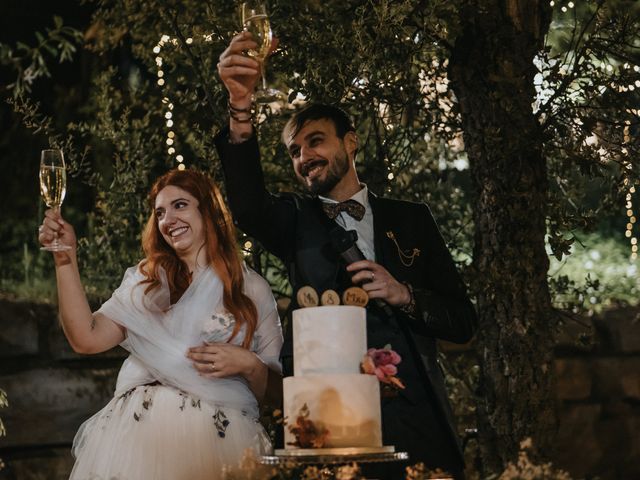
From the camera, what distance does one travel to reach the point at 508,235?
429 centimetres

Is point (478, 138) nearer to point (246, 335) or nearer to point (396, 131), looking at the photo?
point (396, 131)

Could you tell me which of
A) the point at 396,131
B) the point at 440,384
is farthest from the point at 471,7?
the point at 440,384

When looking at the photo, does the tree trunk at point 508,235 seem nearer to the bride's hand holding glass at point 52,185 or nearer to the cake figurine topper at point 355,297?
the cake figurine topper at point 355,297

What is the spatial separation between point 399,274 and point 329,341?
0.64m

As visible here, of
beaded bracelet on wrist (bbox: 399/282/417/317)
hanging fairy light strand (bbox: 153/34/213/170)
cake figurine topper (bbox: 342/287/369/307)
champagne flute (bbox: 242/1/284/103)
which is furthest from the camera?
hanging fairy light strand (bbox: 153/34/213/170)

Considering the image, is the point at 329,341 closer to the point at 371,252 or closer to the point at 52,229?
the point at 371,252

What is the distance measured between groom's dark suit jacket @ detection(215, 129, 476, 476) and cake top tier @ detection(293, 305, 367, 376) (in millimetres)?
430

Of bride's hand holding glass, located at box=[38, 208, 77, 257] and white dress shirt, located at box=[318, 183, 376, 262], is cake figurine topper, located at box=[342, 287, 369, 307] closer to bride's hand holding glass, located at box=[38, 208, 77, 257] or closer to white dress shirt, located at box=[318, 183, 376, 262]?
white dress shirt, located at box=[318, 183, 376, 262]

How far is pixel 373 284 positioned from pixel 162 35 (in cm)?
232

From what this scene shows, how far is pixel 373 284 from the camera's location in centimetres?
328

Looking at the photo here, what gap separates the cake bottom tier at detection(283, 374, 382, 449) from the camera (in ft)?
9.60

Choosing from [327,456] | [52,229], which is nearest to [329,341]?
[327,456]

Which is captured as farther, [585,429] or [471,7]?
[585,429]

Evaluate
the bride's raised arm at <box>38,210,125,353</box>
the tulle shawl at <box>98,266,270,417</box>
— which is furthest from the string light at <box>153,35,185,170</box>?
the bride's raised arm at <box>38,210,125,353</box>
